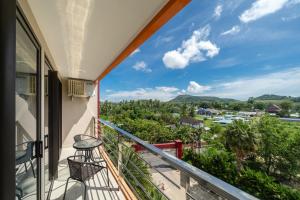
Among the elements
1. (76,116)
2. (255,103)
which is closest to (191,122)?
(255,103)

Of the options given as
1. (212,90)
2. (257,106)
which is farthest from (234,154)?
(212,90)

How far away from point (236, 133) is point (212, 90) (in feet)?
95.1

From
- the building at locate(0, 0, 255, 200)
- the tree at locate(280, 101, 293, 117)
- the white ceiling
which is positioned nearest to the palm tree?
the tree at locate(280, 101, 293, 117)

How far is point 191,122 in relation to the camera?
39.2 m

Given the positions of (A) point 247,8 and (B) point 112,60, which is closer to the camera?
(B) point 112,60

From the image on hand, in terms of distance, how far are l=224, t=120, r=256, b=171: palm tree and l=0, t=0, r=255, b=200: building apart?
76.2 ft

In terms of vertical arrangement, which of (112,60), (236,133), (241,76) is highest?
(241,76)

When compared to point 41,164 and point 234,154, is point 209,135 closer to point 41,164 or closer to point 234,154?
point 234,154

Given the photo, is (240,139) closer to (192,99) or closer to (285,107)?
(285,107)

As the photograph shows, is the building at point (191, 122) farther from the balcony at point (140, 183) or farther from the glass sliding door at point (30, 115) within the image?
the glass sliding door at point (30, 115)

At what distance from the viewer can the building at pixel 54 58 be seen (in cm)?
55

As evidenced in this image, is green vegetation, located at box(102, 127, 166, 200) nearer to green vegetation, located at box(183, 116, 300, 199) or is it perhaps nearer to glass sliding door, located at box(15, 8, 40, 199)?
glass sliding door, located at box(15, 8, 40, 199)

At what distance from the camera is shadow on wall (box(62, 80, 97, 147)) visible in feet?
14.7

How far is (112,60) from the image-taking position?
8.74 ft
